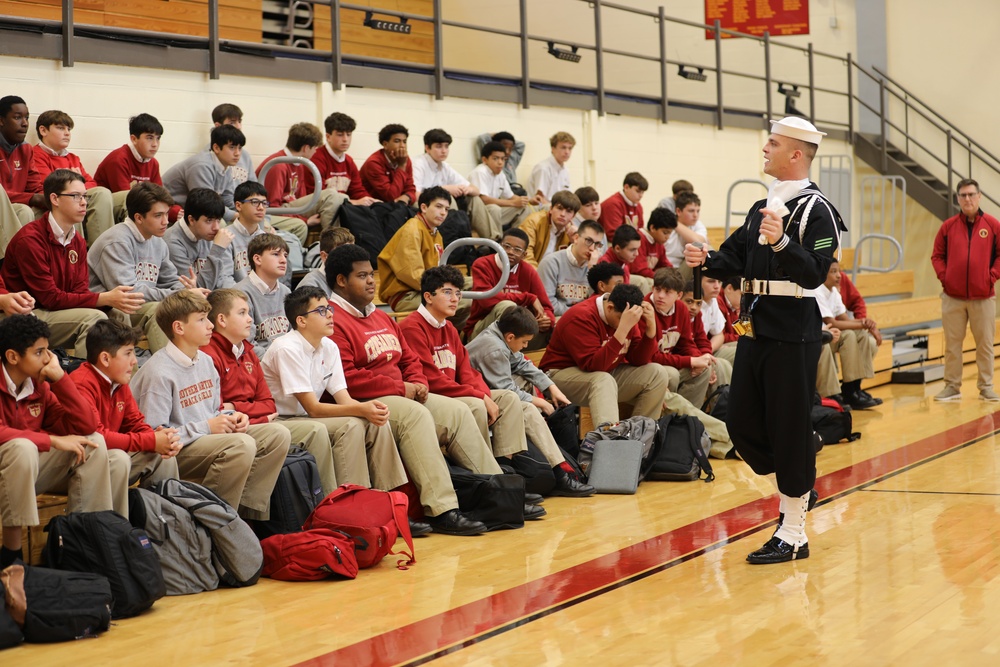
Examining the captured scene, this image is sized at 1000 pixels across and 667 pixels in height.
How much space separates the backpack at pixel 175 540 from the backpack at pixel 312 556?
278 mm

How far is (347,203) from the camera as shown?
7.82m

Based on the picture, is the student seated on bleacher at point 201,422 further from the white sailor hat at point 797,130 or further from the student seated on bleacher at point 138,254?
the white sailor hat at point 797,130

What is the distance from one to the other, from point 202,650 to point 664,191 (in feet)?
31.1

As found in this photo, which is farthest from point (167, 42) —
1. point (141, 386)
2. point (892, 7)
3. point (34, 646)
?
point (892, 7)

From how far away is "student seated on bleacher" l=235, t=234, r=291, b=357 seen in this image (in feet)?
19.1

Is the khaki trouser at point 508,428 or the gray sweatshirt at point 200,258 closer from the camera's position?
the khaki trouser at point 508,428

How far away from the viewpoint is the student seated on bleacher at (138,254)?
5770mm

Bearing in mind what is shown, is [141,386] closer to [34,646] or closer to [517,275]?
[34,646]

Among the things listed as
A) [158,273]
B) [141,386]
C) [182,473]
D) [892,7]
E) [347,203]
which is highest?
[892,7]

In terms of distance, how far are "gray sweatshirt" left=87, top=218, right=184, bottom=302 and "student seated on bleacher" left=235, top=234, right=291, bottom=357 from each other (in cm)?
41

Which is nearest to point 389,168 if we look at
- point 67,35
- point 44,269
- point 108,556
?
point 67,35

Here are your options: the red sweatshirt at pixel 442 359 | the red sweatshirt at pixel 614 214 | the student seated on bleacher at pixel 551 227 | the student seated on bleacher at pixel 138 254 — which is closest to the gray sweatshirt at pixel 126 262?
the student seated on bleacher at pixel 138 254

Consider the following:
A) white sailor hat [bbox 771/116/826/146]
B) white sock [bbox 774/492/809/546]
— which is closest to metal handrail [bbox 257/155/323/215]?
white sailor hat [bbox 771/116/826/146]

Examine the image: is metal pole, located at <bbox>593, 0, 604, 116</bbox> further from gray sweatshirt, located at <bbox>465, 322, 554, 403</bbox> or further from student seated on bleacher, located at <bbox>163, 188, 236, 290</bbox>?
student seated on bleacher, located at <bbox>163, 188, 236, 290</bbox>
